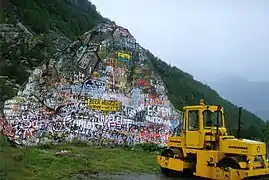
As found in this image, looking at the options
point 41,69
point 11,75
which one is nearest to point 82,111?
point 41,69

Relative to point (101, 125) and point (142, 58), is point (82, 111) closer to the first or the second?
point (101, 125)

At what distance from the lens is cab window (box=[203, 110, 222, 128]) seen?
13062 millimetres

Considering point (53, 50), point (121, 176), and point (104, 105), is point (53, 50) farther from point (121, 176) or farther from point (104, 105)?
point (121, 176)

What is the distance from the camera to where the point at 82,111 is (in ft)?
66.7

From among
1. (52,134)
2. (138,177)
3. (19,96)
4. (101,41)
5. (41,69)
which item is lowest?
(138,177)

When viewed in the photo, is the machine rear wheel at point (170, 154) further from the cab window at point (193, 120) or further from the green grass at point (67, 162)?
the cab window at point (193, 120)

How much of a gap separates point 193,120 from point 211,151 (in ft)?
4.14

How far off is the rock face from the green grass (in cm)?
141

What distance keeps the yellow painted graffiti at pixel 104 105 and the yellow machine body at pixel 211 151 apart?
696 cm

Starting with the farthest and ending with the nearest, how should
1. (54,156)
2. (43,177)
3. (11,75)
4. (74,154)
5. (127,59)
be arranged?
(11,75) < (127,59) < (74,154) < (54,156) < (43,177)

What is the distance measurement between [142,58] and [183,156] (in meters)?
10.1

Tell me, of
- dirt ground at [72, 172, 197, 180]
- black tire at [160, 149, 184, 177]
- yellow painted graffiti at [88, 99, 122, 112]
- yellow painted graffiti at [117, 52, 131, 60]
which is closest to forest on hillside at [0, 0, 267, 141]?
black tire at [160, 149, 184, 177]

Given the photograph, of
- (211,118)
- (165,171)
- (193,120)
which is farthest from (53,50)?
(211,118)

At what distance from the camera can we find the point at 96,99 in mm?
20812
